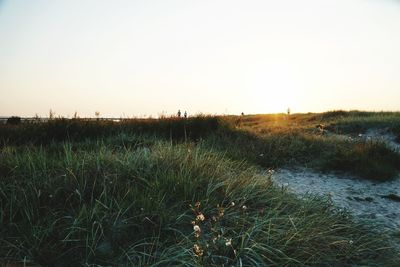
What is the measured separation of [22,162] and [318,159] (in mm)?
6752

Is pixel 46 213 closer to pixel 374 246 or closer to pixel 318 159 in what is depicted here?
pixel 374 246

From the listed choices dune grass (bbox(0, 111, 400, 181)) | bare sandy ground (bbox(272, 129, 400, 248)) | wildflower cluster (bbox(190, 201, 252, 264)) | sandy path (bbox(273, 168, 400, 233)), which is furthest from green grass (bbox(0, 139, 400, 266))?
dune grass (bbox(0, 111, 400, 181))

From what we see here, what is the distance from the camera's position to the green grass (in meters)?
4.05

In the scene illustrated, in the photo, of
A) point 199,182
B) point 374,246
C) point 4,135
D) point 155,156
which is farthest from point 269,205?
point 4,135

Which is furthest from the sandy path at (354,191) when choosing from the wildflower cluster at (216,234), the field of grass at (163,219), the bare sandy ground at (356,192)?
the wildflower cluster at (216,234)

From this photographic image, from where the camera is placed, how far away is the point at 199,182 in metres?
5.73

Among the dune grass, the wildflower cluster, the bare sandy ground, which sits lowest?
the bare sandy ground

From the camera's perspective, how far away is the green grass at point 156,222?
4051 mm

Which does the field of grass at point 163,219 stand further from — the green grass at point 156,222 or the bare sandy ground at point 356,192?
the bare sandy ground at point 356,192

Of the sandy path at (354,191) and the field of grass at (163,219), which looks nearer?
the field of grass at (163,219)

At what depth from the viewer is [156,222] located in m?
4.60

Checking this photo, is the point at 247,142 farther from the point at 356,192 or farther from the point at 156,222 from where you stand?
the point at 156,222

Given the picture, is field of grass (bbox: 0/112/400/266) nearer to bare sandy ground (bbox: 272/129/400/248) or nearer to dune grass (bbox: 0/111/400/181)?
bare sandy ground (bbox: 272/129/400/248)

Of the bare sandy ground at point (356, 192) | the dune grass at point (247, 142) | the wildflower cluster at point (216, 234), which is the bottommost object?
the bare sandy ground at point (356, 192)
